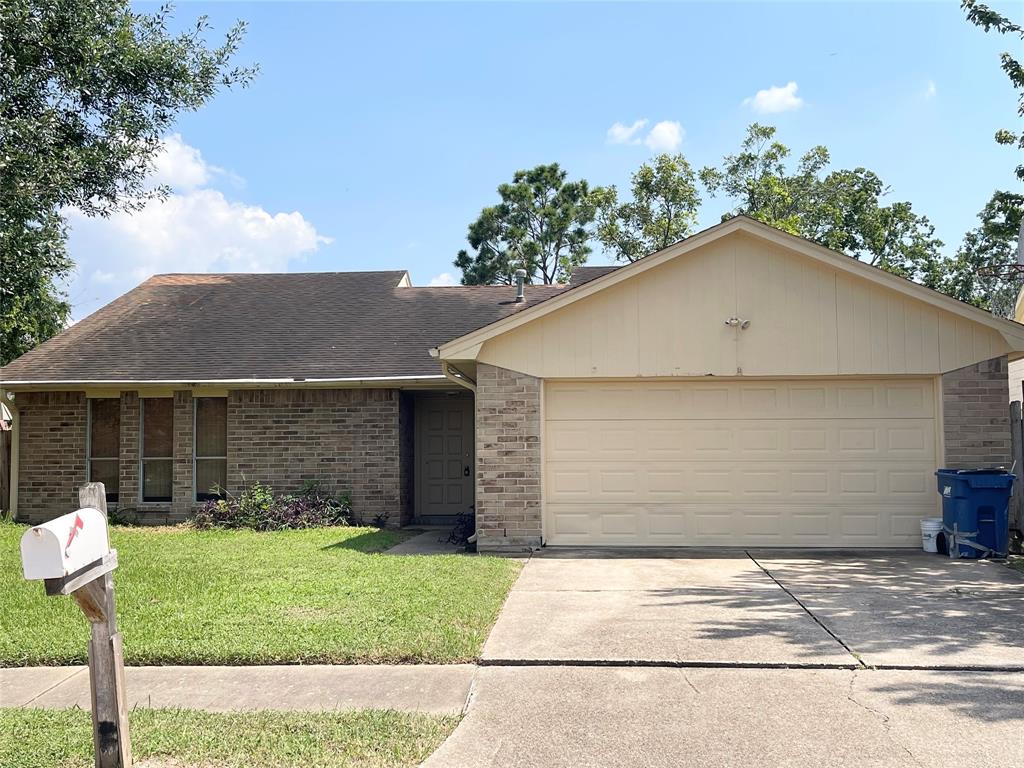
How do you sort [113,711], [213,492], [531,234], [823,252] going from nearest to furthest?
[113,711], [823,252], [213,492], [531,234]

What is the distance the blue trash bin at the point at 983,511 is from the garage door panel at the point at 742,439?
0.95 metres

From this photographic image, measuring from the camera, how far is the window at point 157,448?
14797 millimetres

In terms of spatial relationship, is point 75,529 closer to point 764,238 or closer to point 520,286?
point 764,238

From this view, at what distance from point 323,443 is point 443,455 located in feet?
7.25

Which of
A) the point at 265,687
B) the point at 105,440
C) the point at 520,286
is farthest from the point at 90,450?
the point at 265,687

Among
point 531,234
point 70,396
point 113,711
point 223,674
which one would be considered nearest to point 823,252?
point 223,674

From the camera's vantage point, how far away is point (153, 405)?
14.9 meters

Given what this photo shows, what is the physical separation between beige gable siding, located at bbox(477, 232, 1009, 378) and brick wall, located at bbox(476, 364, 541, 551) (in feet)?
0.94

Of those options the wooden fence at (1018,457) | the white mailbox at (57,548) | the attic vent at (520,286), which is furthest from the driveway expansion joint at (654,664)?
the attic vent at (520,286)

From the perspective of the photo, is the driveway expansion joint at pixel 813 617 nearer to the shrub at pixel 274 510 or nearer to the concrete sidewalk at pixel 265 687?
the concrete sidewalk at pixel 265 687

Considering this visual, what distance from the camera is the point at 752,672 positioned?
18.8 feet

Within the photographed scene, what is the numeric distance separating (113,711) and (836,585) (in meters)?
7.02

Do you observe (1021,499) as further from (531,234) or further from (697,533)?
(531,234)

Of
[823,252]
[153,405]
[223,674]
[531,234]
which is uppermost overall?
[531,234]
